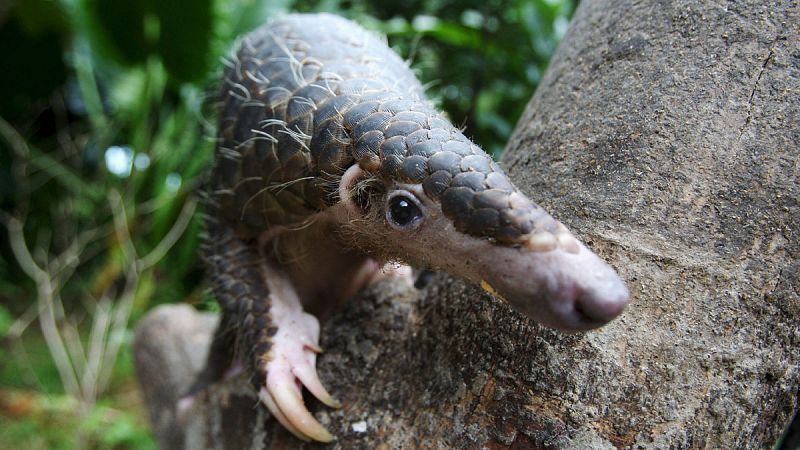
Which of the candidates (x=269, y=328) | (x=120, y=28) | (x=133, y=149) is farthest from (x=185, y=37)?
(x=269, y=328)

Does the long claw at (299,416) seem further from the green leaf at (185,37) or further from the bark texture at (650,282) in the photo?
the green leaf at (185,37)

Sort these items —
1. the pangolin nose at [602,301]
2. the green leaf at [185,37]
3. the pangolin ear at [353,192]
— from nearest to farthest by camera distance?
1. the pangolin nose at [602,301]
2. the pangolin ear at [353,192]
3. the green leaf at [185,37]

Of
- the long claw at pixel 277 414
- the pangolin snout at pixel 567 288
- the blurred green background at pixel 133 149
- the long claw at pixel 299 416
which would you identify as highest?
the pangolin snout at pixel 567 288

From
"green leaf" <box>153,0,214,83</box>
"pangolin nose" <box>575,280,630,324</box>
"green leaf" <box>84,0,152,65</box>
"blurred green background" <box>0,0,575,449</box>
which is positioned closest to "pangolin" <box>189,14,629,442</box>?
"pangolin nose" <box>575,280,630,324</box>

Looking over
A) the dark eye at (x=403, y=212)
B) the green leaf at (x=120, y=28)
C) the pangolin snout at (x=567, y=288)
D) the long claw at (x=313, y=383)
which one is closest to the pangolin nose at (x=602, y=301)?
the pangolin snout at (x=567, y=288)

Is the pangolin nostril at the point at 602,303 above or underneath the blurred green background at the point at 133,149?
above

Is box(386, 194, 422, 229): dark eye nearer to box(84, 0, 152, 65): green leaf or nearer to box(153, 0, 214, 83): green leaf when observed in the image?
box(153, 0, 214, 83): green leaf

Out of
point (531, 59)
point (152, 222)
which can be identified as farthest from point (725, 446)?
point (152, 222)

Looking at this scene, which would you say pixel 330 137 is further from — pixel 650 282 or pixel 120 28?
pixel 120 28
